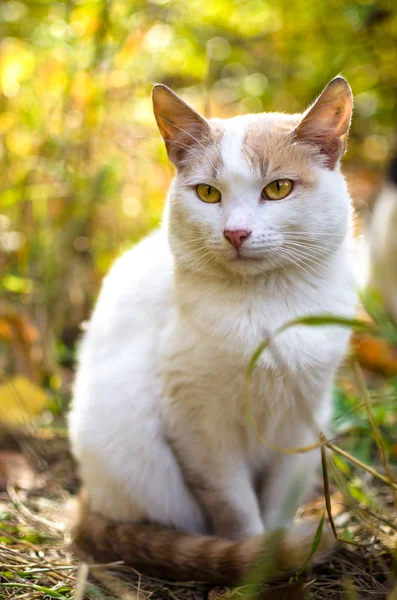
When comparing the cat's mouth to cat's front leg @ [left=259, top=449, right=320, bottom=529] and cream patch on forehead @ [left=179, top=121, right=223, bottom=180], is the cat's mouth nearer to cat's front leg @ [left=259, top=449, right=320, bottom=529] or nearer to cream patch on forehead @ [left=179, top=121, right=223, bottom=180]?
cream patch on forehead @ [left=179, top=121, right=223, bottom=180]

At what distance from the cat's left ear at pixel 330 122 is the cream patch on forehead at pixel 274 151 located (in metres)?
0.04

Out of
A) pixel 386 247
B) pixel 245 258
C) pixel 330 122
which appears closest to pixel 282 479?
pixel 245 258

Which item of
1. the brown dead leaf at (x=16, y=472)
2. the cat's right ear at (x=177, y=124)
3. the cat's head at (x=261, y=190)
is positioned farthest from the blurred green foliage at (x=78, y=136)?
the cat's head at (x=261, y=190)

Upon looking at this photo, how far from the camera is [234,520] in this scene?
1.86 m

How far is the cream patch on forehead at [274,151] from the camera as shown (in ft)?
5.33

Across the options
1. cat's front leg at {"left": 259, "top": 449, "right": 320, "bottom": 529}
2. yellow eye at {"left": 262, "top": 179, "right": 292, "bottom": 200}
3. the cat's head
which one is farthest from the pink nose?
cat's front leg at {"left": 259, "top": 449, "right": 320, "bottom": 529}

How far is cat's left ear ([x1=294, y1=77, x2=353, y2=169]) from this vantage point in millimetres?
1616

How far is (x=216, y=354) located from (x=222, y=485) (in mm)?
435

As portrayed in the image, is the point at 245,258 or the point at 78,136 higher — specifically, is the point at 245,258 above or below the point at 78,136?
below

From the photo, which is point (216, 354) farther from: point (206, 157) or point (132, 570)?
point (132, 570)

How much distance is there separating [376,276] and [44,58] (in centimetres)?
254

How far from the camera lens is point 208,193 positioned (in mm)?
1710

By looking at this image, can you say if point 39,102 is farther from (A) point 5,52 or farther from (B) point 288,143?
(B) point 288,143

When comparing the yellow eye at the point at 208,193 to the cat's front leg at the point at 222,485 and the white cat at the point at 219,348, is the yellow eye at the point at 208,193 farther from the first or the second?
the cat's front leg at the point at 222,485
